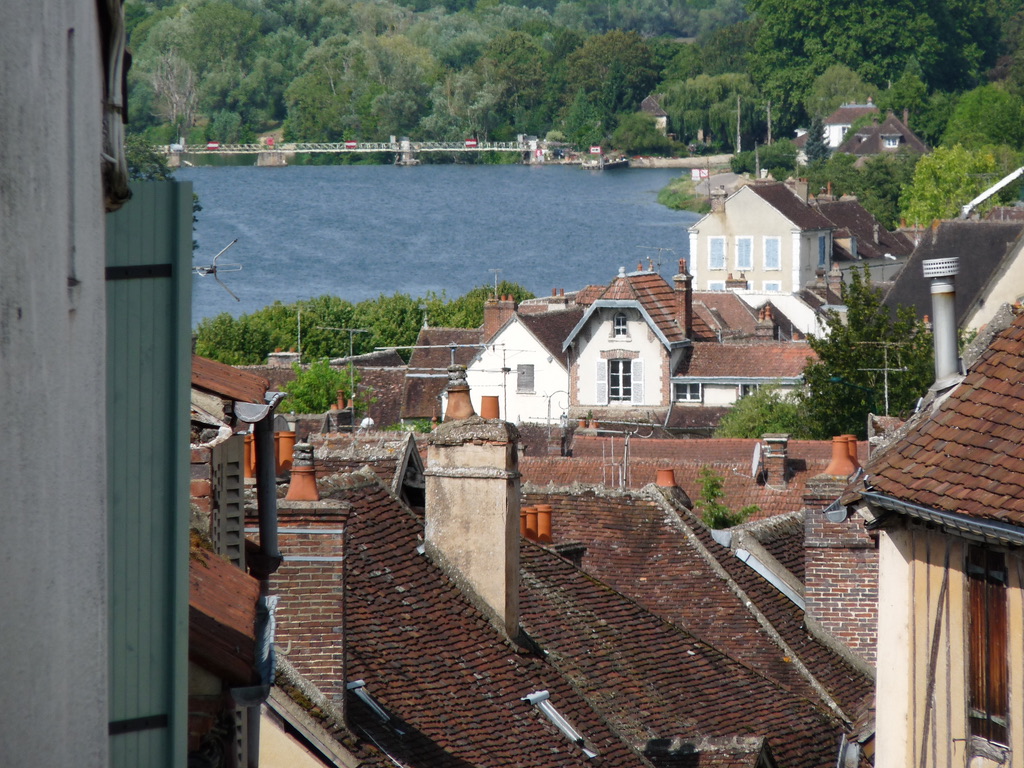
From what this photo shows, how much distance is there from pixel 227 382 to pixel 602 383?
41.4 metres

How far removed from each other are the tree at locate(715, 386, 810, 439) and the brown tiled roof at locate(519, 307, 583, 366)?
6521mm

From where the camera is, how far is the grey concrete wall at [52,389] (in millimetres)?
3514

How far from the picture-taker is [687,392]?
47500 mm

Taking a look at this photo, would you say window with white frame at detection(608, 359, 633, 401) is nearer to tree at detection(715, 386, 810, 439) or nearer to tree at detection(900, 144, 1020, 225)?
tree at detection(715, 386, 810, 439)

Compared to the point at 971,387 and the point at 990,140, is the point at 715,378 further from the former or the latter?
the point at 990,140

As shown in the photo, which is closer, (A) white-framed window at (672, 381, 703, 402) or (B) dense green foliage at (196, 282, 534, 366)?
(A) white-framed window at (672, 381, 703, 402)

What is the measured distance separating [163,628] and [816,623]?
1161cm

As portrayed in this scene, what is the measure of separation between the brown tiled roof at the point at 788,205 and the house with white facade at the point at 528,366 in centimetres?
2359

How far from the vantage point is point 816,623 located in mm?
15852

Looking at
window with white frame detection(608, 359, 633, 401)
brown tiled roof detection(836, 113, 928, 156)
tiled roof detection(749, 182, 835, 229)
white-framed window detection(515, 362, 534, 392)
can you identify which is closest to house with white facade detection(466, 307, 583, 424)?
white-framed window detection(515, 362, 534, 392)

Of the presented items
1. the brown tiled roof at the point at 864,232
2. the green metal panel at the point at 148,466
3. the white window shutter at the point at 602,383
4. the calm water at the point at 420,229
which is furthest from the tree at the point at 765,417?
the brown tiled roof at the point at 864,232

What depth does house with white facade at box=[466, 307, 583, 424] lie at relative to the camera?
48812 mm

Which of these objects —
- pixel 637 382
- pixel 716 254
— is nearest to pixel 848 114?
pixel 716 254

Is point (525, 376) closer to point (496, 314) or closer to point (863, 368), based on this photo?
point (496, 314)
